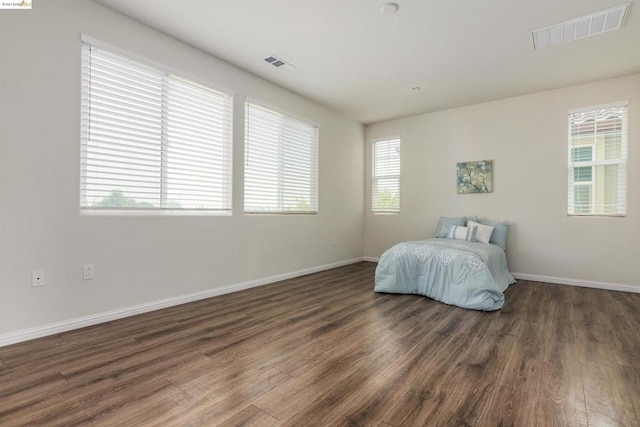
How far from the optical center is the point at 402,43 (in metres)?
3.22

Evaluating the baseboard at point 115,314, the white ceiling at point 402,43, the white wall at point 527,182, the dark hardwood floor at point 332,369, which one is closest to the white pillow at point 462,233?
the white wall at point 527,182

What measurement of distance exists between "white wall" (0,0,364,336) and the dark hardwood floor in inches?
13.1

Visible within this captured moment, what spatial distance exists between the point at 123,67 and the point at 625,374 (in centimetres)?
450

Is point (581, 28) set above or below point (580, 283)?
above

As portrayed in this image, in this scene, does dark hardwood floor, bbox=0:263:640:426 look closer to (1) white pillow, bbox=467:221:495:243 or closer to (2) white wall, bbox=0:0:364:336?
(2) white wall, bbox=0:0:364:336

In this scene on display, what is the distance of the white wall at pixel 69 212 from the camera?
89.4 inches

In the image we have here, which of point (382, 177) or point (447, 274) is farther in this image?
point (382, 177)

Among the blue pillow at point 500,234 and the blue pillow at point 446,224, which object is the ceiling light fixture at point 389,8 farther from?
the blue pillow at point 500,234

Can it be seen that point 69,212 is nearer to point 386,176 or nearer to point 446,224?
point 446,224

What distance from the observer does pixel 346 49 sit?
133 inches

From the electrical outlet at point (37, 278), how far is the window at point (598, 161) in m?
6.04

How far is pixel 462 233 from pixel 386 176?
1.99m

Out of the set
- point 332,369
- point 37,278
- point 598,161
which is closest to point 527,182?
point 598,161

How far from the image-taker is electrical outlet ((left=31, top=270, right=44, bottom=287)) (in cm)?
235
